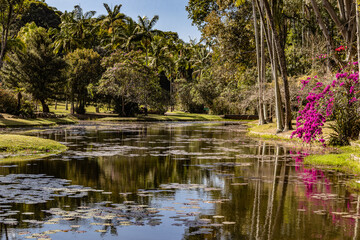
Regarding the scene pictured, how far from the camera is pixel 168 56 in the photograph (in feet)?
290

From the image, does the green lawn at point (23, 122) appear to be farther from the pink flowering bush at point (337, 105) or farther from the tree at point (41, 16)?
the tree at point (41, 16)

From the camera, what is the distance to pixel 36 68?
5788 cm

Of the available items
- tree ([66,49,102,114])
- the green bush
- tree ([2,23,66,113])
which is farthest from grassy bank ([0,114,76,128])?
tree ([66,49,102,114])

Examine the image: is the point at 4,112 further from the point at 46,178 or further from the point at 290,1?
the point at 46,178

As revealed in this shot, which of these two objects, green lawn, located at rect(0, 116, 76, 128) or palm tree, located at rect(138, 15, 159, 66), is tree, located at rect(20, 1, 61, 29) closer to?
palm tree, located at rect(138, 15, 159, 66)

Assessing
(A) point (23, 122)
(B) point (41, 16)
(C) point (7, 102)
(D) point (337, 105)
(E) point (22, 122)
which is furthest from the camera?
(B) point (41, 16)

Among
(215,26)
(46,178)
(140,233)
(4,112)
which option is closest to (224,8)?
(215,26)

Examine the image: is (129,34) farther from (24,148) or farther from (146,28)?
(24,148)

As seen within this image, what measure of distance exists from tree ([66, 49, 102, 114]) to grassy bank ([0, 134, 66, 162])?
46700mm

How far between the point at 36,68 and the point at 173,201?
5248cm

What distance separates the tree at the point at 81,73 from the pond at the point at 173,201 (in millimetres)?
52961

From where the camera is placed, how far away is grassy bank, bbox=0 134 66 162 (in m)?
18.1

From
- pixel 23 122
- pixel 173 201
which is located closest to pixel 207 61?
pixel 23 122

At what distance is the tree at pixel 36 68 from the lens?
57156 millimetres
